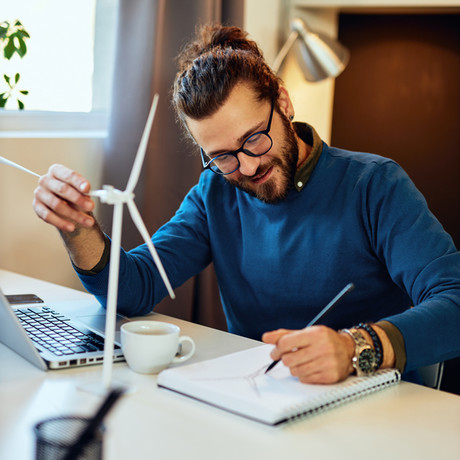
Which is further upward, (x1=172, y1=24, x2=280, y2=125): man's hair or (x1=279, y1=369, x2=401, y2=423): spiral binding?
(x1=172, y1=24, x2=280, y2=125): man's hair

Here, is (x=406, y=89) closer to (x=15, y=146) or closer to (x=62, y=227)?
(x=15, y=146)

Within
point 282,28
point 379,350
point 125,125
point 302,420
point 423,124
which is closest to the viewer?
point 302,420

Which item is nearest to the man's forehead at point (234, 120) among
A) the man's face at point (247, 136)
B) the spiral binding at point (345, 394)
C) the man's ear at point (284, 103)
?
the man's face at point (247, 136)

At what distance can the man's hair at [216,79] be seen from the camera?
4.56 feet

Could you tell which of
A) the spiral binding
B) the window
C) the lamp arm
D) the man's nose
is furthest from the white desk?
the lamp arm

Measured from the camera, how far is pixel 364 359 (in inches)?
38.6

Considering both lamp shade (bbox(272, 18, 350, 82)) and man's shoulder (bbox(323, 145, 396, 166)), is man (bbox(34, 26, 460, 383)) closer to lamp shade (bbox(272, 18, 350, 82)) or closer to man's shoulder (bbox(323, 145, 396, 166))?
man's shoulder (bbox(323, 145, 396, 166))

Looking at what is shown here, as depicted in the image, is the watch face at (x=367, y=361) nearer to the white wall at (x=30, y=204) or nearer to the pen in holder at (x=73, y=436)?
the pen in holder at (x=73, y=436)

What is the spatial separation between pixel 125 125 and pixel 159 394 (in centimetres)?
134

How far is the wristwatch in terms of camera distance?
98 centimetres

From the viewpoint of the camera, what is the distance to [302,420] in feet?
2.82

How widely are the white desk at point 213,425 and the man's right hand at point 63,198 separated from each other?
10.3 inches

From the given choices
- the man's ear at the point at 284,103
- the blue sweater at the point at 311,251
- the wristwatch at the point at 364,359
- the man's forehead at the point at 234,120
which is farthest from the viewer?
the man's ear at the point at 284,103

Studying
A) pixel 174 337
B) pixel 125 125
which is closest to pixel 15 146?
pixel 125 125
